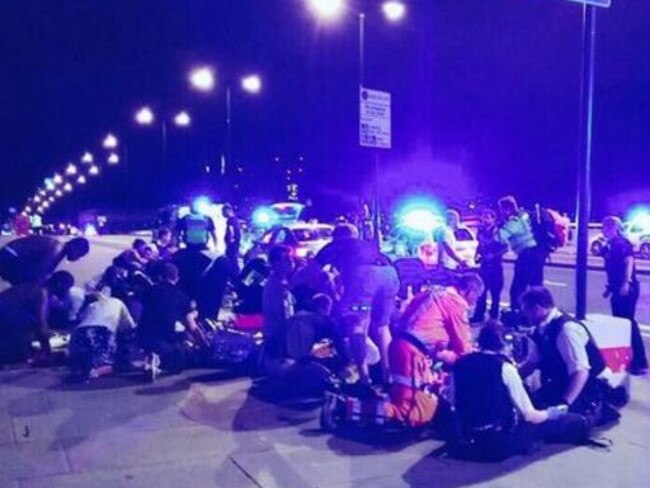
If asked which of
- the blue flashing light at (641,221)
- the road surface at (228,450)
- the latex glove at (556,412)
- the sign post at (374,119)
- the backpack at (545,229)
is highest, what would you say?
the sign post at (374,119)

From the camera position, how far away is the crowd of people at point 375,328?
253 inches

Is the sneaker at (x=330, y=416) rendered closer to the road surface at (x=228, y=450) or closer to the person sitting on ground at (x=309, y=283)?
the road surface at (x=228, y=450)

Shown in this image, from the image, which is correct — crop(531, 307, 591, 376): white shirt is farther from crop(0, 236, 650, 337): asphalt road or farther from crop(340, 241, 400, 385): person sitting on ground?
crop(0, 236, 650, 337): asphalt road

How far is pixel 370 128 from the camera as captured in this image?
38.0ft

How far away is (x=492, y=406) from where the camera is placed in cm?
617

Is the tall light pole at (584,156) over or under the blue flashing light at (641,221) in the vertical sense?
over

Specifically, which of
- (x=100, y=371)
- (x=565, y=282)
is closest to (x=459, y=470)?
(x=100, y=371)

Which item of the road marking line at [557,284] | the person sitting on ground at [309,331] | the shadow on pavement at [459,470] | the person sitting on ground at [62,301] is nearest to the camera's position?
the shadow on pavement at [459,470]

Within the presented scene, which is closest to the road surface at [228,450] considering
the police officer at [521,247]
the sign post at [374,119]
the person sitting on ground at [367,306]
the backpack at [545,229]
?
the person sitting on ground at [367,306]

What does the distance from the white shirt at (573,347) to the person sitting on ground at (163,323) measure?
4537 mm

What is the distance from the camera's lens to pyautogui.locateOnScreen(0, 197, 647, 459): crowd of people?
6.43 m

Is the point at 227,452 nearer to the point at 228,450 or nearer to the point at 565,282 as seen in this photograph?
the point at 228,450

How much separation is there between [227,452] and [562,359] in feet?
9.15

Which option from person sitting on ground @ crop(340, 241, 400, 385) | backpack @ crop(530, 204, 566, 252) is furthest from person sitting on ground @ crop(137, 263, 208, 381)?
backpack @ crop(530, 204, 566, 252)
